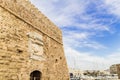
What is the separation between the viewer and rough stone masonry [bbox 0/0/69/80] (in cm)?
576

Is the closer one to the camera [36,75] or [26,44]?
[26,44]

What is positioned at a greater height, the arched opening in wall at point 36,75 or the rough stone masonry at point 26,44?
the rough stone masonry at point 26,44

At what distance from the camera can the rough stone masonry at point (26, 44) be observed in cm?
576

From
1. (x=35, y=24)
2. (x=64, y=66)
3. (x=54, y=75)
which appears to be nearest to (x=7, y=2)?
(x=35, y=24)

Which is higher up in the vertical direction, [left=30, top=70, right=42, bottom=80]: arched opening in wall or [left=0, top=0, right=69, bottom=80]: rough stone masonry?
[left=0, top=0, right=69, bottom=80]: rough stone masonry

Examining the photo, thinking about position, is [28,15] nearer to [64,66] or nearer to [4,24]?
[4,24]

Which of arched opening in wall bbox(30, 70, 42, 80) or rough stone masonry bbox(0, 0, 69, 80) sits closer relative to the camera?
rough stone masonry bbox(0, 0, 69, 80)

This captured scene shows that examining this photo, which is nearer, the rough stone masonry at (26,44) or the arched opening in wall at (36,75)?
the rough stone masonry at (26,44)

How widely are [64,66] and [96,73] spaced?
132 feet

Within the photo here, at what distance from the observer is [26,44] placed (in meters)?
7.01

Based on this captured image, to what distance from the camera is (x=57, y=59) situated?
413 inches

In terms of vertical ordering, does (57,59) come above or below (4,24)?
below

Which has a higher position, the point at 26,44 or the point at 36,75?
the point at 26,44

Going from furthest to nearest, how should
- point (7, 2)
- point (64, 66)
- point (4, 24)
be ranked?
point (64, 66)
point (7, 2)
point (4, 24)
